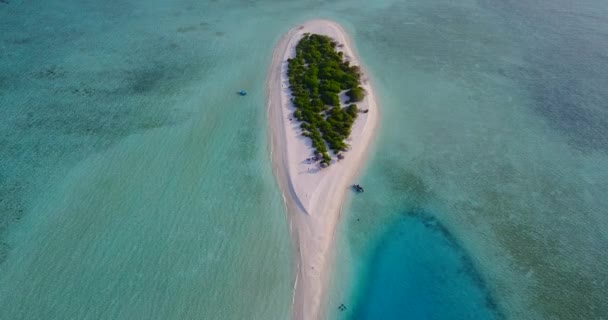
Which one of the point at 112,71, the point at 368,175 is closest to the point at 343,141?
the point at 368,175

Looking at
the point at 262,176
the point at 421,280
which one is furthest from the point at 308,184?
the point at 421,280

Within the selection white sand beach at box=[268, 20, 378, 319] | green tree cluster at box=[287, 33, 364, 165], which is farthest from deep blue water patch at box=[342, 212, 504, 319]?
green tree cluster at box=[287, 33, 364, 165]

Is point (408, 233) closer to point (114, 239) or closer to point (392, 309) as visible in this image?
point (392, 309)

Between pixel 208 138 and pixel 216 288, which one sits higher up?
pixel 208 138

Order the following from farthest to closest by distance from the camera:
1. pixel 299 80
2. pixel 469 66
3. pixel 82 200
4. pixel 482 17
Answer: pixel 482 17 → pixel 469 66 → pixel 299 80 → pixel 82 200

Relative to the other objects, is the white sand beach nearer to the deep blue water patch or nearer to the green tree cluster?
the green tree cluster

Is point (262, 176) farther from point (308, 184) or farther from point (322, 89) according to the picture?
point (322, 89)

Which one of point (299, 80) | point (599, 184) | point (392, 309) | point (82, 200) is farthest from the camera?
point (299, 80)

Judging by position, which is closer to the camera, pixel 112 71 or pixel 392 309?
pixel 392 309
